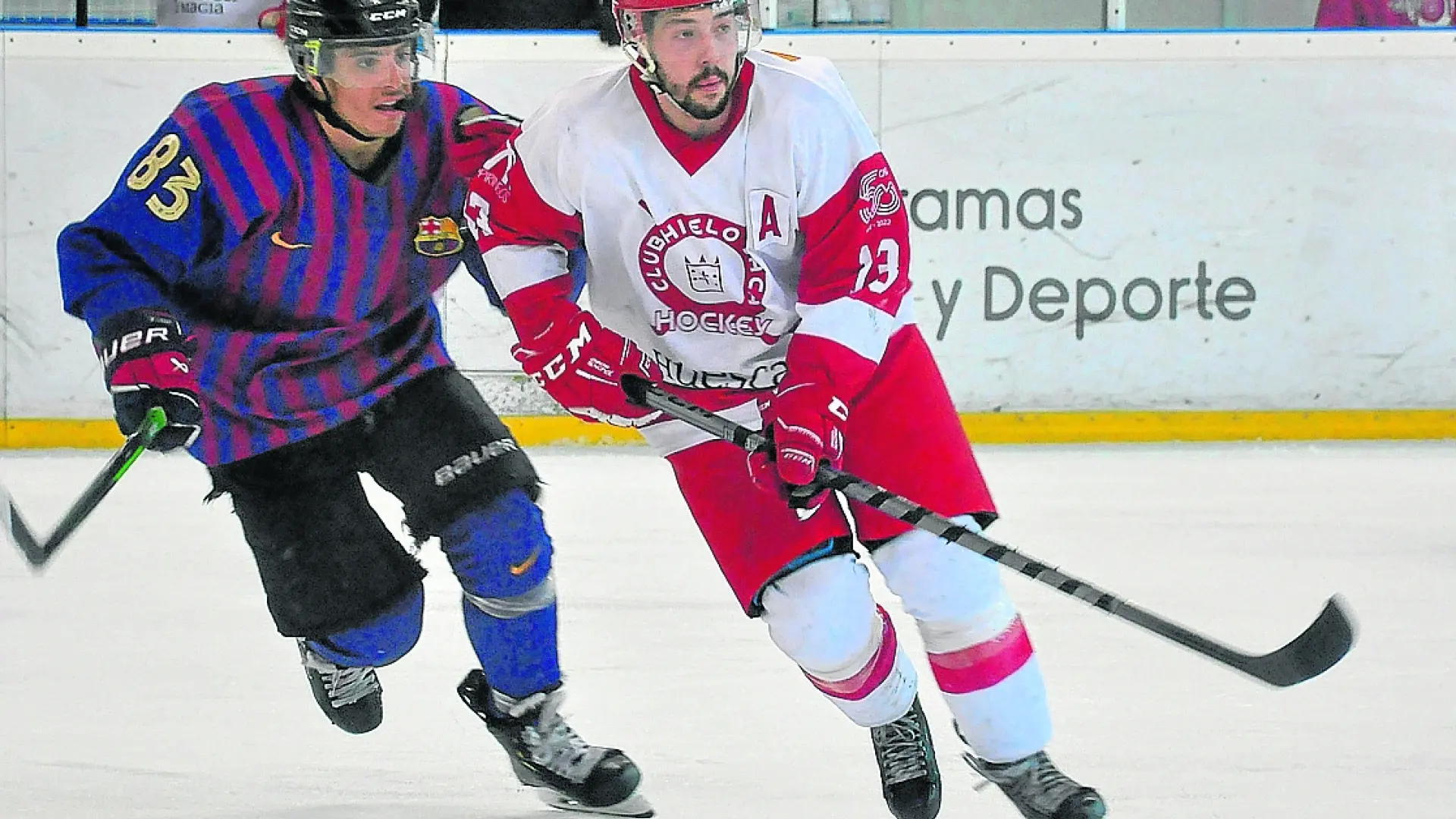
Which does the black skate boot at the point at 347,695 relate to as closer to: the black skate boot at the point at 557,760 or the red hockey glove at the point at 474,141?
the black skate boot at the point at 557,760

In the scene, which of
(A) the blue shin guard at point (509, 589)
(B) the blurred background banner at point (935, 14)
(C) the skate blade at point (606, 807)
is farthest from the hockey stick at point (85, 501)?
(B) the blurred background banner at point (935, 14)

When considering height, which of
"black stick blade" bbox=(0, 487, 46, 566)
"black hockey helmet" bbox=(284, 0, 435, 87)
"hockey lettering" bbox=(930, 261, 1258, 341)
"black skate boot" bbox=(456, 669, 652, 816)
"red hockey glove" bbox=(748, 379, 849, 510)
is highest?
"black hockey helmet" bbox=(284, 0, 435, 87)

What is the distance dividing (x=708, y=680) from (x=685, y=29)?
1088 mm

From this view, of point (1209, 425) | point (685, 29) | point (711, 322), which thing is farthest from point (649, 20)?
point (1209, 425)

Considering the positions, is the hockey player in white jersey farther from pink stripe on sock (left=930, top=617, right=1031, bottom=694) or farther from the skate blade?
the skate blade

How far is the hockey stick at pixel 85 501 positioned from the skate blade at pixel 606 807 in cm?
64

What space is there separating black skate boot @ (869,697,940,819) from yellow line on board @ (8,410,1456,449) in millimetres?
3169

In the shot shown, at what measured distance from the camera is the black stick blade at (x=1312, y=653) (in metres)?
2.08

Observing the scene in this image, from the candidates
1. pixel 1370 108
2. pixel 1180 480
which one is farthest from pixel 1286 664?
pixel 1370 108

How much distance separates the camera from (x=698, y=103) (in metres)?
2.16

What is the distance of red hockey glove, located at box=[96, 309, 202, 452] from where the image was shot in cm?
224

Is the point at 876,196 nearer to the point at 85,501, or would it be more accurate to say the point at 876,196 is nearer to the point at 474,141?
the point at 474,141

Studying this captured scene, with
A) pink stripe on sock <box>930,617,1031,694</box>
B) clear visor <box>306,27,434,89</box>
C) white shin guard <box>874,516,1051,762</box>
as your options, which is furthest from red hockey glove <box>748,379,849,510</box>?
clear visor <box>306,27,434,89</box>

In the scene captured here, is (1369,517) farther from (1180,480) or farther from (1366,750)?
(1366,750)
